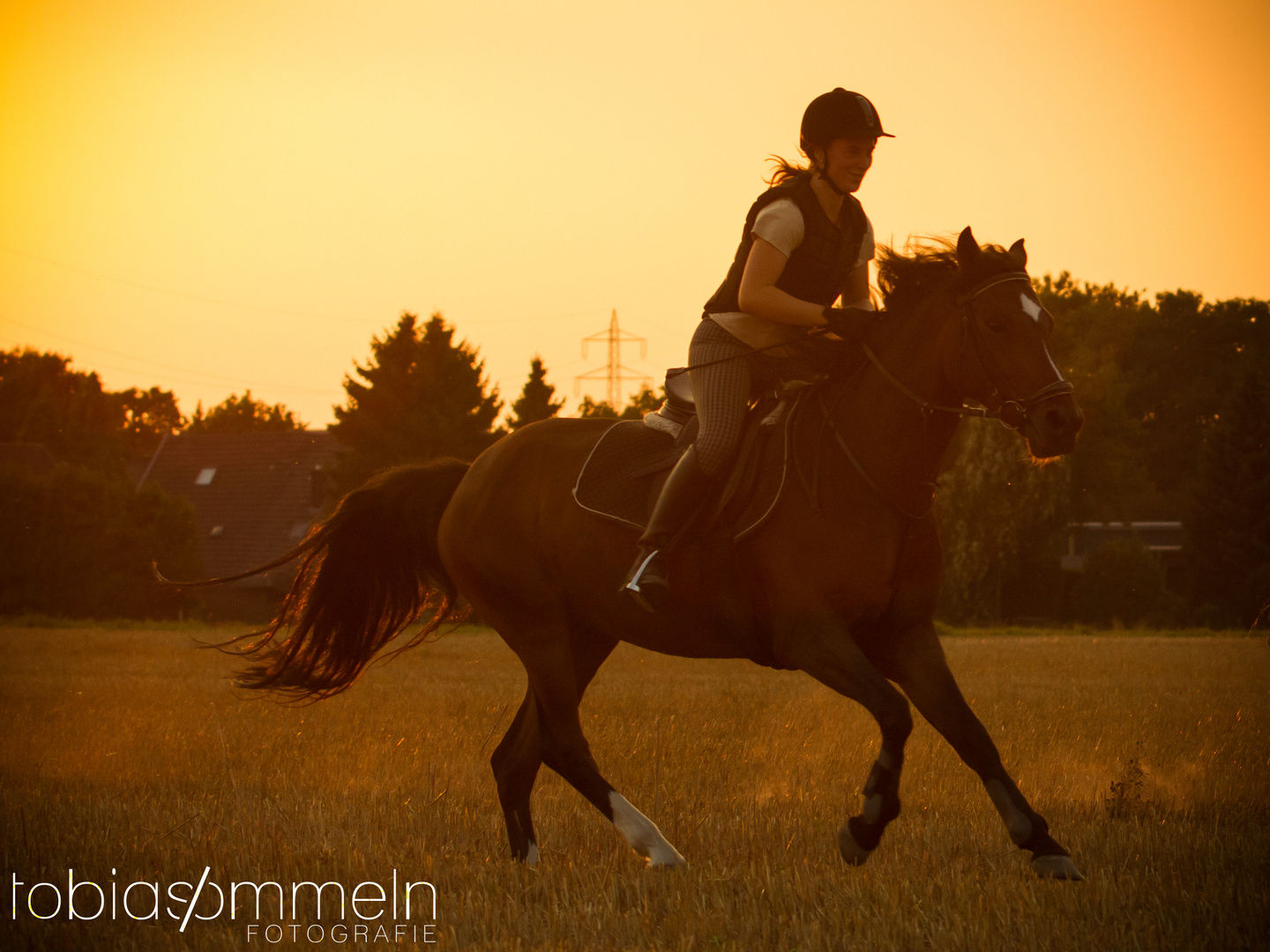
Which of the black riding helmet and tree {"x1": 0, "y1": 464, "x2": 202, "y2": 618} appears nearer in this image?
the black riding helmet

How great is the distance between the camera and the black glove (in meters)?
6.11

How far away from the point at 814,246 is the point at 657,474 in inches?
52.4

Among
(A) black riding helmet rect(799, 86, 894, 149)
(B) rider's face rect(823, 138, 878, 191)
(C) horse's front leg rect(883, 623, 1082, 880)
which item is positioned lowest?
(C) horse's front leg rect(883, 623, 1082, 880)

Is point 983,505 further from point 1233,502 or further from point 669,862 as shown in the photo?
point 669,862

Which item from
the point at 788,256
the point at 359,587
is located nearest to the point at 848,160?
the point at 788,256

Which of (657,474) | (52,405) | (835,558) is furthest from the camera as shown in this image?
(52,405)

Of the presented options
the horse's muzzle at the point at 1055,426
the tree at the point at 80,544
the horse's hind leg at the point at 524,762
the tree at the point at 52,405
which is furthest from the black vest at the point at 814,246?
the tree at the point at 52,405

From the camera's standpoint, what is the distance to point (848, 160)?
6.24m

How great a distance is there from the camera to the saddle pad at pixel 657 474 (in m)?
6.19

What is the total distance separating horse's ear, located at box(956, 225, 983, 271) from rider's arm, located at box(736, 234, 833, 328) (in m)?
0.64

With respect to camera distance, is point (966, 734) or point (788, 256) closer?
point (966, 734)

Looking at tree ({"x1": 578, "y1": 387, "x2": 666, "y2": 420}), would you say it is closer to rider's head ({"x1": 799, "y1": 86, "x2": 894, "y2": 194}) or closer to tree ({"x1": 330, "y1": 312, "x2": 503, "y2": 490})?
Result: tree ({"x1": 330, "y1": 312, "x2": 503, "y2": 490})

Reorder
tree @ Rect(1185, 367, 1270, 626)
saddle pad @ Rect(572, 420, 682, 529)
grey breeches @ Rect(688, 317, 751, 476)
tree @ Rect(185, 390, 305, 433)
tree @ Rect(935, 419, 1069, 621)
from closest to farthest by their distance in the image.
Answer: grey breeches @ Rect(688, 317, 751, 476) < saddle pad @ Rect(572, 420, 682, 529) < tree @ Rect(935, 419, 1069, 621) < tree @ Rect(1185, 367, 1270, 626) < tree @ Rect(185, 390, 305, 433)

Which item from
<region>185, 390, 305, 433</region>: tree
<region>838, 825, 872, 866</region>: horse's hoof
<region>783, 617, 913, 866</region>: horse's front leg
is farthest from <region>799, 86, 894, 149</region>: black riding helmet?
<region>185, 390, 305, 433</region>: tree
